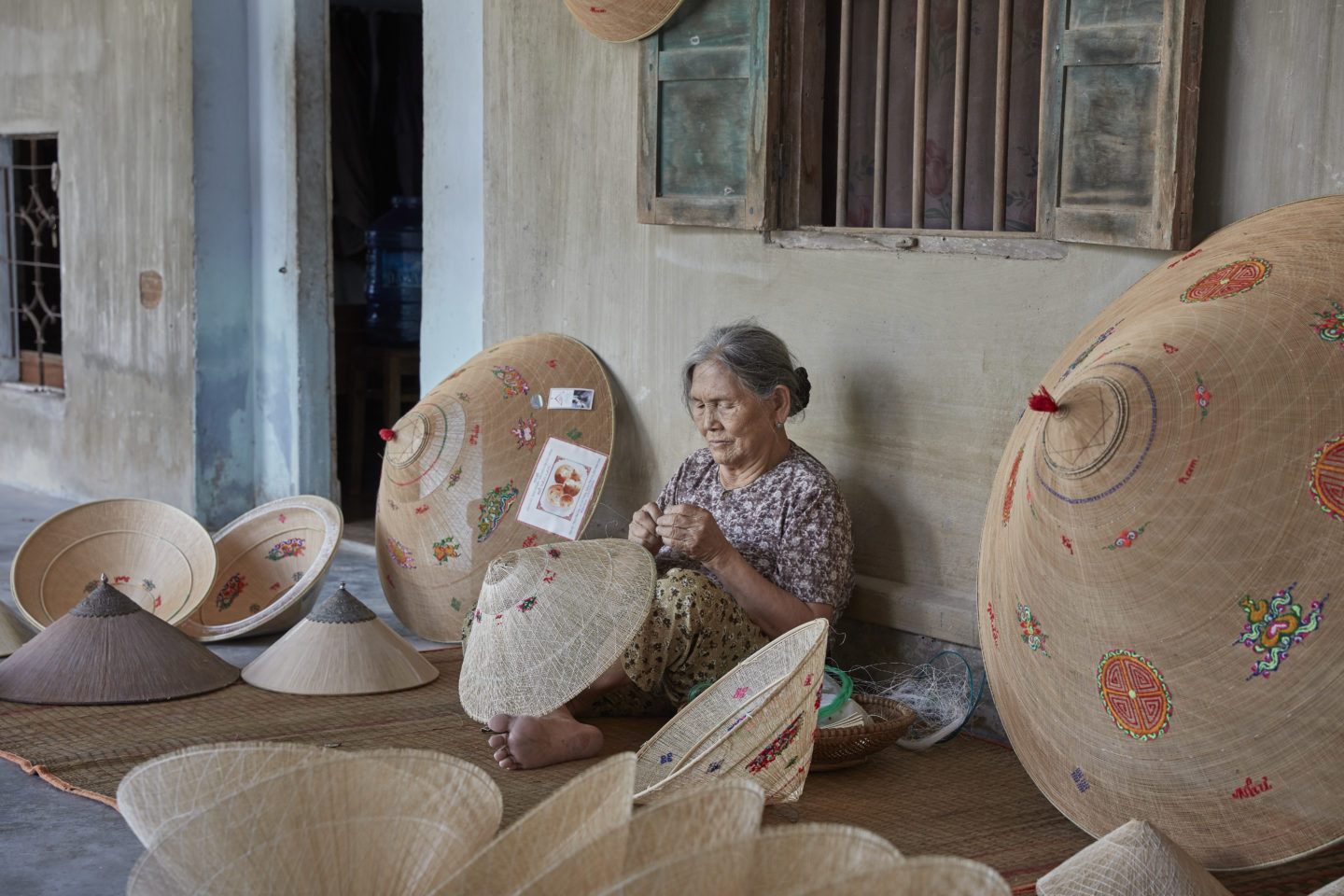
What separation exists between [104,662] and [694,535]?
1.49m

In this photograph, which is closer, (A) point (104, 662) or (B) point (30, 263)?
(A) point (104, 662)

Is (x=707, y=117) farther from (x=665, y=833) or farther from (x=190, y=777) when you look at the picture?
(x=665, y=833)

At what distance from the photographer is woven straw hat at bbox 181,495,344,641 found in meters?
4.45

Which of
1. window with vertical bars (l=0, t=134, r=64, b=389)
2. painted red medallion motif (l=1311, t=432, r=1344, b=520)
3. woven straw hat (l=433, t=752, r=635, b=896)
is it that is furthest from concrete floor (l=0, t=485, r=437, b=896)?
window with vertical bars (l=0, t=134, r=64, b=389)

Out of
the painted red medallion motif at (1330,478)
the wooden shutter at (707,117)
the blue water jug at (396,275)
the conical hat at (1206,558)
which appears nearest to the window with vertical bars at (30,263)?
the blue water jug at (396,275)

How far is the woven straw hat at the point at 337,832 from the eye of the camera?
1.86 metres

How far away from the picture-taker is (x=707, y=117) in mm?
4094

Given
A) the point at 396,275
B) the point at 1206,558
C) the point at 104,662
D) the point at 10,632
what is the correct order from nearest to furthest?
the point at 1206,558 < the point at 104,662 < the point at 10,632 < the point at 396,275

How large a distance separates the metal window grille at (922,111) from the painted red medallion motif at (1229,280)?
79 cm

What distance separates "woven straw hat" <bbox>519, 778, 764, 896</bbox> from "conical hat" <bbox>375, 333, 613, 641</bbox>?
8.36 feet

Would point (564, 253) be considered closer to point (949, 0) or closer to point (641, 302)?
point (641, 302)

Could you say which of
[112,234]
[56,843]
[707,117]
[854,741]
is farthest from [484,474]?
[112,234]

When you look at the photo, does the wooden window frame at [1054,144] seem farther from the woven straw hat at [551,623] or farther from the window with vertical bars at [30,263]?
the window with vertical bars at [30,263]

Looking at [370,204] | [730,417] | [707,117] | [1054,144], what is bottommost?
[730,417]
